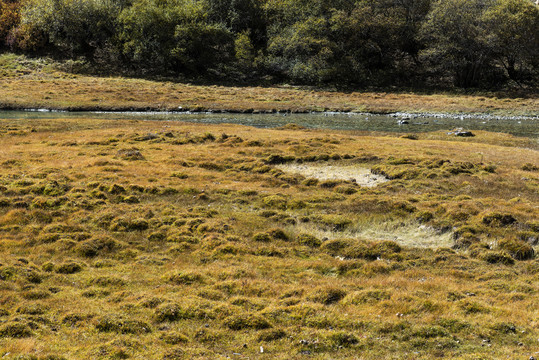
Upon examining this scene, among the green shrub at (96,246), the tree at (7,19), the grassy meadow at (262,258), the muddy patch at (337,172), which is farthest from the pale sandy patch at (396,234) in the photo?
the tree at (7,19)

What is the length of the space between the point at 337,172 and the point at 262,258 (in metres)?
18.0

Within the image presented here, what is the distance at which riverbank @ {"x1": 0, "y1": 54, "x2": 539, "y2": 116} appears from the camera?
81562mm

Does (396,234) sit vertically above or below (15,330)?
below

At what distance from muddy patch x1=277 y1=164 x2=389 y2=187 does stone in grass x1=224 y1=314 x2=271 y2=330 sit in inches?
779

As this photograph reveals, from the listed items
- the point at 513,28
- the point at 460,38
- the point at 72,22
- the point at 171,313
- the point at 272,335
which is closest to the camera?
the point at 272,335

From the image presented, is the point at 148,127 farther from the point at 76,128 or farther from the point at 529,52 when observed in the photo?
the point at 529,52

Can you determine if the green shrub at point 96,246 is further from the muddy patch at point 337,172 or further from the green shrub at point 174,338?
the muddy patch at point 337,172

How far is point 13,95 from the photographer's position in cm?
8300

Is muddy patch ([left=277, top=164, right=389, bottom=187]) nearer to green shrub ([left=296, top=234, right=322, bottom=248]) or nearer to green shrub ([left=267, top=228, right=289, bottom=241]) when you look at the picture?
green shrub ([left=296, top=234, right=322, bottom=248])

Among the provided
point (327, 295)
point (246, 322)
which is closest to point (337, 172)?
point (327, 295)

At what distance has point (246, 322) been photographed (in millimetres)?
13508

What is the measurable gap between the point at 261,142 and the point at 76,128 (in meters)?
25.6

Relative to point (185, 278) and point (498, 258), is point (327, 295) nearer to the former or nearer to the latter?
point (185, 278)

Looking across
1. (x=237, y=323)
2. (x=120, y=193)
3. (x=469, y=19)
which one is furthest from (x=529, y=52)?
(x=237, y=323)
